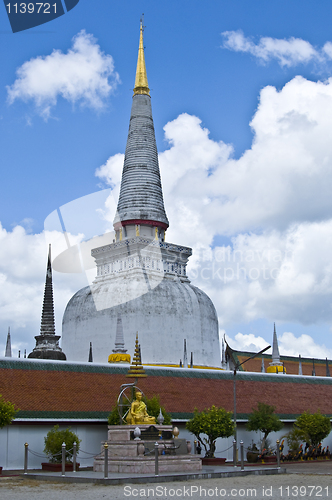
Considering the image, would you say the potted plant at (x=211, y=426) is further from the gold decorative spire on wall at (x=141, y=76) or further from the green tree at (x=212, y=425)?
the gold decorative spire on wall at (x=141, y=76)

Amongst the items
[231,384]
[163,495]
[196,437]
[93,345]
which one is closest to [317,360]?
[93,345]

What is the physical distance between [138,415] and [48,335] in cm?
2010

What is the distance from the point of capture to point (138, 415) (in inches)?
1041

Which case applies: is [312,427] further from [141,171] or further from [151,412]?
[141,171]

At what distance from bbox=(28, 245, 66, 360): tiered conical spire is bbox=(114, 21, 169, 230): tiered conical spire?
406 inches

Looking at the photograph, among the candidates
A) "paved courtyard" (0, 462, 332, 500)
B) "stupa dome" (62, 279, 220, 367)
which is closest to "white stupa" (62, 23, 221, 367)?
"stupa dome" (62, 279, 220, 367)

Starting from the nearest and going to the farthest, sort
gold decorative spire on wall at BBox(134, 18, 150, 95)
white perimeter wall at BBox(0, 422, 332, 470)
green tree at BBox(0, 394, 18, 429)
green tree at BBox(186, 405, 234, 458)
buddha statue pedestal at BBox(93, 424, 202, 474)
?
buddha statue pedestal at BBox(93, 424, 202, 474) → green tree at BBox(0, 394, 18, 429) → white perimeter wall at BBox(0, 422, 332, 470) → green tree at BBox(186, 405, 234, 458) → gold decorative spire on wall at BBox(134, 18, 150, 95)

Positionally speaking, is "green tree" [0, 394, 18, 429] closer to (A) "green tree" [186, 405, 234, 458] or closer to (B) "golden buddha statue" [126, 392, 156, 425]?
(B) "golden buddha statue" [126, 392, 156, 425]

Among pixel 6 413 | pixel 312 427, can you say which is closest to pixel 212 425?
pixel 312 427

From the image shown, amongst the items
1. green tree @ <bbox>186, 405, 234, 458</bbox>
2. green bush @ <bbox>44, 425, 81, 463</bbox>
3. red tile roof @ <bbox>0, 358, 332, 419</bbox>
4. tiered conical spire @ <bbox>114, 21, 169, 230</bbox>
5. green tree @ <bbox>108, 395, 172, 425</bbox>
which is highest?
tiered conical spire @ <bbox>114, 21, 169, 230</bbox>

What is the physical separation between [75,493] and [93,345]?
102ft

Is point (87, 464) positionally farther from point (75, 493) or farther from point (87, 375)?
point (75, 493)

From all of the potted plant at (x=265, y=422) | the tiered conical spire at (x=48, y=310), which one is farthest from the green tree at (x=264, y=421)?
the tiered conical spire at (x=48, y=310)

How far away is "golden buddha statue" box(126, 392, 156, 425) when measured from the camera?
26314 millimetres
